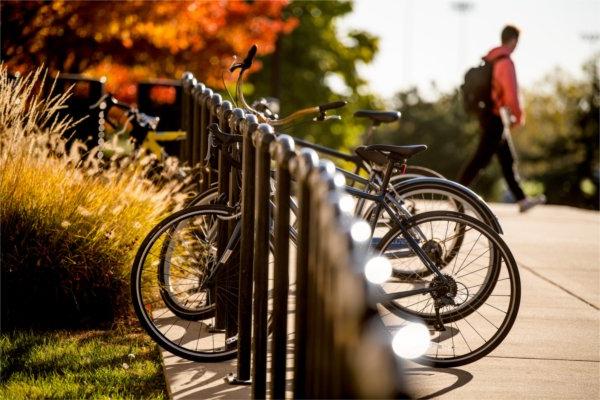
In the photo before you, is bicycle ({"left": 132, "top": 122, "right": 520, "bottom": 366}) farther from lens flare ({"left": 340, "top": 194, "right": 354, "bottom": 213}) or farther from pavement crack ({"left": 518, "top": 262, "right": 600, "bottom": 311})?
lens flare ({"left": 340, "top": 194, "right": 354, "bottom": 213})

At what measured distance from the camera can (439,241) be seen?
19.6 ft

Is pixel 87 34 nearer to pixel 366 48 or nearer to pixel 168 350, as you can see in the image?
pixel 168 350

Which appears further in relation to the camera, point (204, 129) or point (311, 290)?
point (204, 129)

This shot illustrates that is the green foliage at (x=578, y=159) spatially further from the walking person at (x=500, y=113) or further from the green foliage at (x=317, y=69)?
the walking person at (x=500, y=113)

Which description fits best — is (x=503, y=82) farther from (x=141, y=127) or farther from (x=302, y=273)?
(x=302, y=273)

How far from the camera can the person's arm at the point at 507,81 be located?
1127 cm

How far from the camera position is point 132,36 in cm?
1936

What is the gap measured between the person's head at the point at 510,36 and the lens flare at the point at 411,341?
588 centimetres

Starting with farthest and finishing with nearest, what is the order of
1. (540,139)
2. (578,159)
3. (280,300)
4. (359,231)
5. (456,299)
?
(540,139)
(578,159)
(456,299)
(280,300)
(359,231)

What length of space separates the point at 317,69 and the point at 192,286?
34749mm

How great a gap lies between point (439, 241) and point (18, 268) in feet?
7.86

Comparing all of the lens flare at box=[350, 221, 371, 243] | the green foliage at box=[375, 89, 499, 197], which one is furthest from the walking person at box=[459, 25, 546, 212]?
the green foliage at box=[375, 89, 499, 197]

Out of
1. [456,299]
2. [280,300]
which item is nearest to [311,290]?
[280,300]

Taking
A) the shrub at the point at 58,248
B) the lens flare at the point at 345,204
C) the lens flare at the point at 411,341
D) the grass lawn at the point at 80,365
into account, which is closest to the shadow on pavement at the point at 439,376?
the lens flare at the point at 411,341
